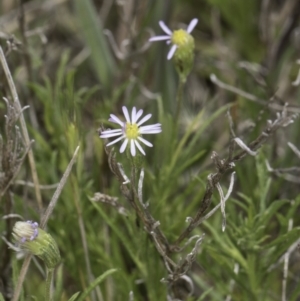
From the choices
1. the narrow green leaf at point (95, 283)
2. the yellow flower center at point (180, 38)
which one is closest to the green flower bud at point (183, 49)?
the yellow flower center at point (180, 38)

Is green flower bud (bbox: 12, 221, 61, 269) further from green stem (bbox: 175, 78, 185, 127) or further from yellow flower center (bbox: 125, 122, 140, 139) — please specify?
green stem (bbox: 175, 78, 185, 127)

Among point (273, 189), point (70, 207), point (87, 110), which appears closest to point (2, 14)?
point (87, 110)

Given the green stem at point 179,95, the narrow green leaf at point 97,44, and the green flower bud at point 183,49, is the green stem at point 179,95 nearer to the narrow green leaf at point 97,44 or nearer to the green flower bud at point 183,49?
the green flower bud at point 183,49

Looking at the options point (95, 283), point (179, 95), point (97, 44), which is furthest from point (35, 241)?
point (97, 44)

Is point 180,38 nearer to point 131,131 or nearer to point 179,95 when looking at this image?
point 179,95

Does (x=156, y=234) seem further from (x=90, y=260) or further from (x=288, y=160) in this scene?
(x=288, y=160)

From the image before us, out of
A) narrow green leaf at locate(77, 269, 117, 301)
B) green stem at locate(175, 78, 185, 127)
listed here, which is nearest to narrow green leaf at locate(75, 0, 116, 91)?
green stem at locate(175, 78, 185, 127)

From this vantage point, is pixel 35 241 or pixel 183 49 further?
pixel 183 49
